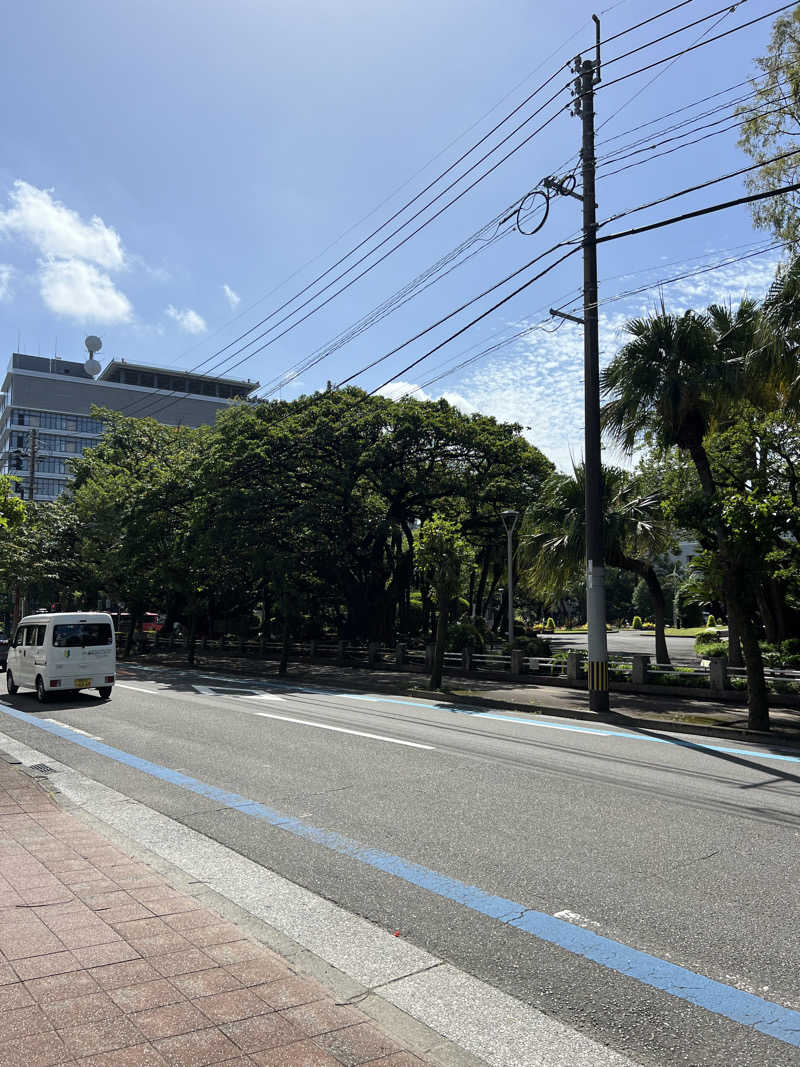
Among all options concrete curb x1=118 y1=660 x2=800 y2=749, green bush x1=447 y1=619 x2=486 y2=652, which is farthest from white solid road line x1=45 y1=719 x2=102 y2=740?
green bush x1=447 y1=619 x2=486 y2=652

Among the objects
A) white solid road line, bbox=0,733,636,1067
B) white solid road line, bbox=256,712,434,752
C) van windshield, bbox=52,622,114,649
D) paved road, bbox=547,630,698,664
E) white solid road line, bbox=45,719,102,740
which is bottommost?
white solid road line, bbox=45,719,102,740

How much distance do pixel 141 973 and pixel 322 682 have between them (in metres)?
21.0

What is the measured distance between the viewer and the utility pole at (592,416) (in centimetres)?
1559

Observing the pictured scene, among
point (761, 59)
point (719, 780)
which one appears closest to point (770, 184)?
point (761, 59)

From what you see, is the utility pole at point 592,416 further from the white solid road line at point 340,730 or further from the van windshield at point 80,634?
the van windshield at point 80,634

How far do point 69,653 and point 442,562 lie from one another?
9.34 metres

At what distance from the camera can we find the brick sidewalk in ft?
10.4

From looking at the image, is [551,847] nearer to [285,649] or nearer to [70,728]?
[70,728]

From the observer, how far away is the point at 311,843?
642cm

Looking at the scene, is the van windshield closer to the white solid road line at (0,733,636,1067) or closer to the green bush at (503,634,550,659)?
the white solid road line at (0,733,636,1067)

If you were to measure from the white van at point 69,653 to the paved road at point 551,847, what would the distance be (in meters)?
4.34

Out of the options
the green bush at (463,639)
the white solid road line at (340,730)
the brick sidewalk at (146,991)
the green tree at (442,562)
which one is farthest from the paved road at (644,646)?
the brick sidewalk at (146,991)

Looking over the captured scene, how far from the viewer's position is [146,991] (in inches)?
145

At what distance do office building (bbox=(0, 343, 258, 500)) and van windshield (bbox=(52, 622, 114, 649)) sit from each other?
91055mm
